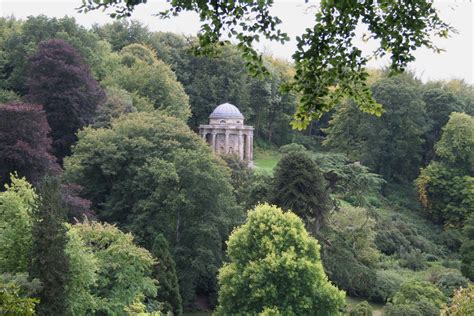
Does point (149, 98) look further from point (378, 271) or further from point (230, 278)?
point (230, 278)

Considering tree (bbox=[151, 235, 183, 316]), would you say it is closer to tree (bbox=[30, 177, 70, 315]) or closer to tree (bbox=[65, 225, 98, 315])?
tree (bbox=[65, 225, 98, 315])

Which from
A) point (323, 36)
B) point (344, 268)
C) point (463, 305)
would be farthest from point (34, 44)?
point (323, 36)

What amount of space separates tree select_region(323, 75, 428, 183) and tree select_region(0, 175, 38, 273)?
1430 inches

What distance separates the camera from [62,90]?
33531 mm

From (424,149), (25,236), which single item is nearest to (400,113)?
(424,149)

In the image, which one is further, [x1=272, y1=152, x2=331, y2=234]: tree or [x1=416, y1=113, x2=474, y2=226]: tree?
[x1=416, y1=113, x2=474, y2=226]: tree

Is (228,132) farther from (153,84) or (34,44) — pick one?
(34,44)

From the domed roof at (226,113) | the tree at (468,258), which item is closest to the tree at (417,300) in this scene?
the tree at (468,258)

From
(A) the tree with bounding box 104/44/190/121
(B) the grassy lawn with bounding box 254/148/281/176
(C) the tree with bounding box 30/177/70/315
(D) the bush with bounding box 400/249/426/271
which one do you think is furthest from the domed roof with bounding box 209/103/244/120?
(C) the tree with bounding box 30/177/70/315

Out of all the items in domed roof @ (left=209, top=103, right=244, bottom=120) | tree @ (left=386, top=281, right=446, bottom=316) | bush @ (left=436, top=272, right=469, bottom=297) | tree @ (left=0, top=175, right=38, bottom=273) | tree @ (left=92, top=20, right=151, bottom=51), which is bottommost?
bush @ (left=436, top=272, right=469, bottom=297)

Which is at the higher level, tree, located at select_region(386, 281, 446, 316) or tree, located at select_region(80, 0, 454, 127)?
tree, located at select_region(80, 0, 454, 127)

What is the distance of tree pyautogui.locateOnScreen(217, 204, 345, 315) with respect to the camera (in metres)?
20.9

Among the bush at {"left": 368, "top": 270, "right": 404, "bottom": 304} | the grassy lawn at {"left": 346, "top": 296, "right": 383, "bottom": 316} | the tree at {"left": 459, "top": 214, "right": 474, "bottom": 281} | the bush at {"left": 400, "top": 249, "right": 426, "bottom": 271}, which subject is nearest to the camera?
the grassy lawn at {"left": 346, "top": 296, "right": 383, "bottom": 316}

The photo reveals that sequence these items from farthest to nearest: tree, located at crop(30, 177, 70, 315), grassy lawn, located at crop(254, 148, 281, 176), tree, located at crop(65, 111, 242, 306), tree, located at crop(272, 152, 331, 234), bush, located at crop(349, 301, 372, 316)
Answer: grassy lawn, located at crop(254, 148, 281, 176) < tree, located at crop(65, 111, 242, 306) < tree, located at crop(272, 152, 331, 234) < bush, located at crop(349, 301, 372, 316) < tree, located at crop(30, 177, 70, 315)
